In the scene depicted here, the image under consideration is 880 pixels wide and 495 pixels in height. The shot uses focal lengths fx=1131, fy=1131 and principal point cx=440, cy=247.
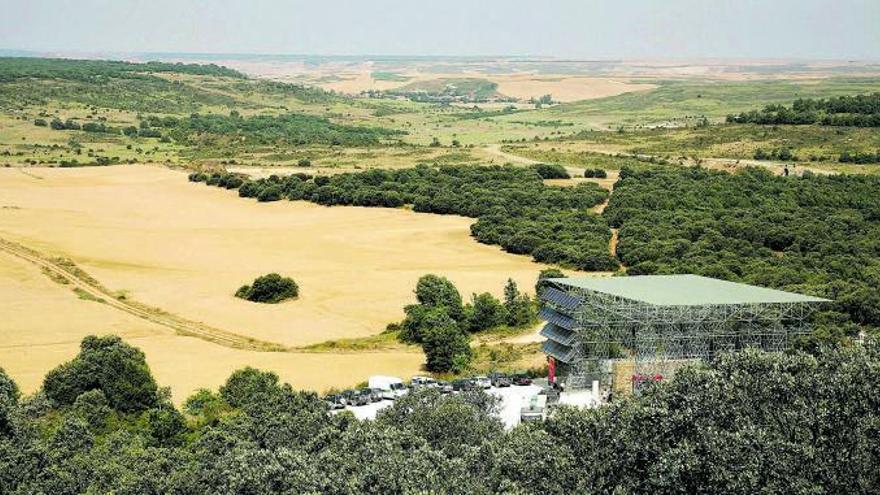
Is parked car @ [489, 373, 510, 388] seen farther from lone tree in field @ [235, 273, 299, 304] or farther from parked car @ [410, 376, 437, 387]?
lone tree in field @ [235, 273, 299, 304]

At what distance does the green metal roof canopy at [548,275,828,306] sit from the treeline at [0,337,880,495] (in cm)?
1075

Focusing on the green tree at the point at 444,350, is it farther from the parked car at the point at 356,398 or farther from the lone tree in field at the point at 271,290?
the lone tree in field at the point at 271,290

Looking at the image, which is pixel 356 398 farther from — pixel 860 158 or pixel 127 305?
pixel 860 158

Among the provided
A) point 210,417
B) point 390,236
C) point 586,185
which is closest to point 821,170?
point 586,185

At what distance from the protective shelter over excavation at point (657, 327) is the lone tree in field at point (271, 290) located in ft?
83.7

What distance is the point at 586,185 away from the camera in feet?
395

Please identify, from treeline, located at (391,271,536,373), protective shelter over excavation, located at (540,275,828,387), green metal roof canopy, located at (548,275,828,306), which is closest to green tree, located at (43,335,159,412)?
treeline, located at (391,271,536,373)

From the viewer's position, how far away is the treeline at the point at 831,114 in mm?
139625

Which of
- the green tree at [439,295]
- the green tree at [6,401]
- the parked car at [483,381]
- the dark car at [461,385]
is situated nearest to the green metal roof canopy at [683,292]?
the parked car at [483,381]

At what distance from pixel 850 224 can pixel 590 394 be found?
48705 millimetres

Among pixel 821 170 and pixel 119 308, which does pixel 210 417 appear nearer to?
pixel 119 308

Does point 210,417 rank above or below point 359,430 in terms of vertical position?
below

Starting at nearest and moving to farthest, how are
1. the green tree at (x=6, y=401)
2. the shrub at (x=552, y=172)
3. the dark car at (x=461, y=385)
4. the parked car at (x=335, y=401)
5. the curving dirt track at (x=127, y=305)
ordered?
the green tree at (x=6, y=401) < the parked car at (x=335, y=401) < the dark car at (x=461, y=385) < the curving dirt track at (x=127, y=305) < the shrub at (x=552, y=172)

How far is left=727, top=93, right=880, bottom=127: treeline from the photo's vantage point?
13962 centimetres
